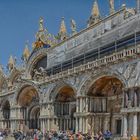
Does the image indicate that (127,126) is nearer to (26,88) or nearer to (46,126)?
(46,126)

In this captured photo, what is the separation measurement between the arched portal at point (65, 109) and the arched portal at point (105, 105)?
231 inches

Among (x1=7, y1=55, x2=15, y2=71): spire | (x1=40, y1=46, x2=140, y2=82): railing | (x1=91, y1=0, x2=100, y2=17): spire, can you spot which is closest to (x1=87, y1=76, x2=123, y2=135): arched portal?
(x1=40, y1=46, x2=140, y2=82): railing

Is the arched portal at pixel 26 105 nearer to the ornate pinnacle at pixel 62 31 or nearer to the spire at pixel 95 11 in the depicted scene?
the ornate pinnacle at pixel 62 31

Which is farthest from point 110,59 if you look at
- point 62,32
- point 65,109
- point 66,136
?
point 62,32

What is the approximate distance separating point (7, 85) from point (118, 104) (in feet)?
106

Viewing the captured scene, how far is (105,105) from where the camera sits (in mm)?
36000

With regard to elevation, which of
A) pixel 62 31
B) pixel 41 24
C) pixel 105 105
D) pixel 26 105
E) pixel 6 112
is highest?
pixel 41 24

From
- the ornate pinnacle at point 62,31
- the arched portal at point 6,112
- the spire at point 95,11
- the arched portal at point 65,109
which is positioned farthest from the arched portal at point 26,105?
the spire at point 95,11

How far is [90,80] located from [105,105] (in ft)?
10.9

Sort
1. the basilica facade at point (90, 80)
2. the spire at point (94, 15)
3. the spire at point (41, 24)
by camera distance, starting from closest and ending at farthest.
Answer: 1. the basilica facade at point (90, 80)
2. the spire at point (94, 15)
3. the spire at point (41, 24)

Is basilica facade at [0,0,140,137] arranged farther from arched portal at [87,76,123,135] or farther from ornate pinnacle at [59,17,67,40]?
ornate pinnacle at [59,17,67,40]

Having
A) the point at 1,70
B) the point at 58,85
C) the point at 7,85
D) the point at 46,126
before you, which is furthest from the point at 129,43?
the point at 1,70

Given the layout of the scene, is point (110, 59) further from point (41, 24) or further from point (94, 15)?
point (41, 24)

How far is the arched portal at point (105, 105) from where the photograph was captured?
3450 cm
